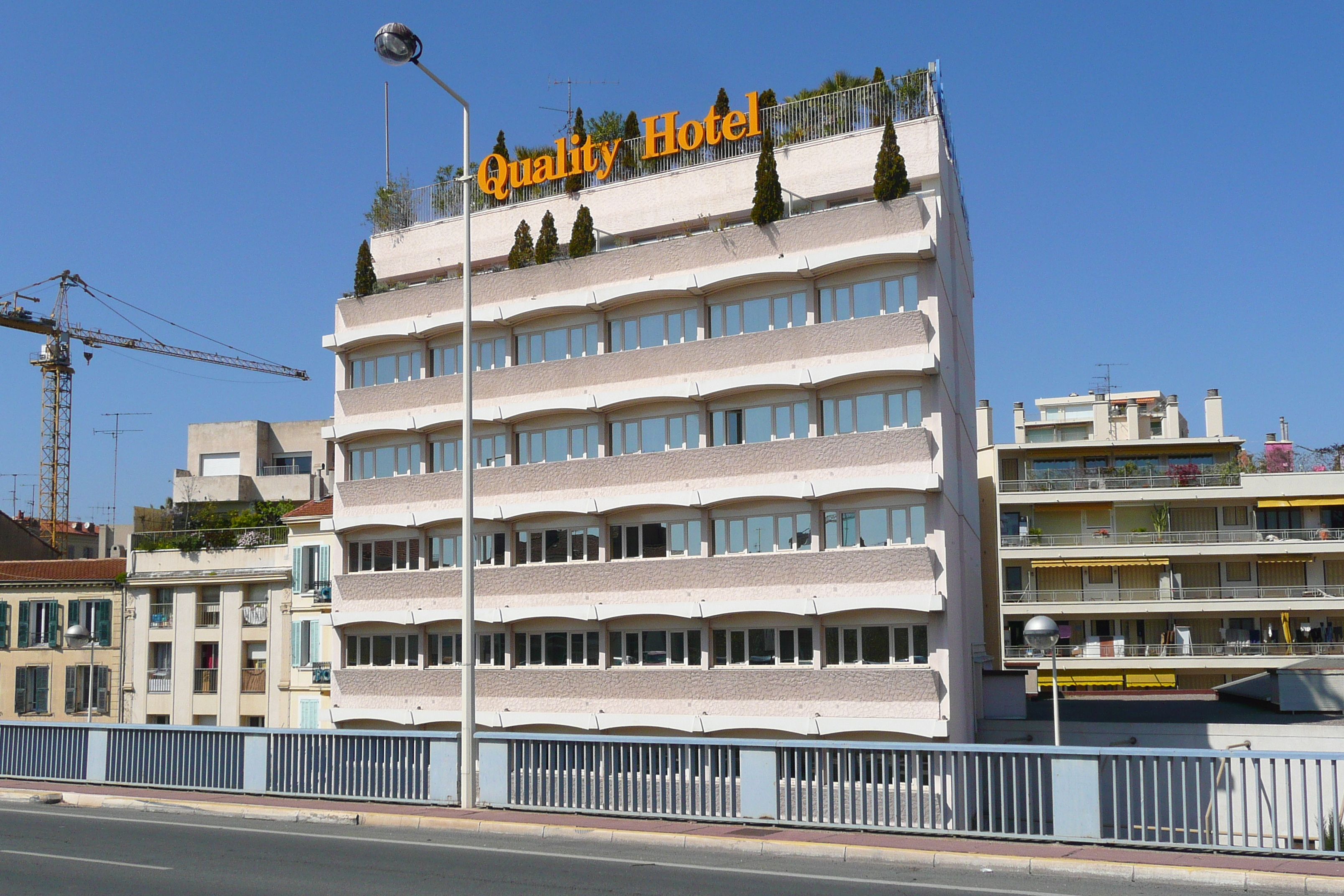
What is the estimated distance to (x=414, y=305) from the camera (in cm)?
4222

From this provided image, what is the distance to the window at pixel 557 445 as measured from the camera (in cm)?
3891

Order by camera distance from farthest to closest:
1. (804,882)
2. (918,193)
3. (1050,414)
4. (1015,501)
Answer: (1050,414), (1015,501), (918,193), (804,882)

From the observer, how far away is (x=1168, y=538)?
65.1 meters

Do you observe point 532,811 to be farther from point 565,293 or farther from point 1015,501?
point 1015,501

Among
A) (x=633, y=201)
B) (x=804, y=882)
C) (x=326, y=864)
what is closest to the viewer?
(x=804, y=882)

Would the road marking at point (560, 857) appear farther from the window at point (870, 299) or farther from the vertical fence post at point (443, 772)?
the window at point (870, 299)

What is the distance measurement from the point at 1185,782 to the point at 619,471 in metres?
25.1

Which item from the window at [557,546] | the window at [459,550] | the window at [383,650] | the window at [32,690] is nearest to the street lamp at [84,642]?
the window at [32,690]

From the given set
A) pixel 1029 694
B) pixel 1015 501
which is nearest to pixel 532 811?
pixel 1029 694

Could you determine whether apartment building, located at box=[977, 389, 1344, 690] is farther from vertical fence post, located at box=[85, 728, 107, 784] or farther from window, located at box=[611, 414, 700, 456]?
vertical fence post, located at box=[85, 728, 107, 784]

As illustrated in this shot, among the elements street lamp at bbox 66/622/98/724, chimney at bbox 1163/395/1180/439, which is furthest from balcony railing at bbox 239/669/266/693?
chimney at bbox 1163/395/1180/439

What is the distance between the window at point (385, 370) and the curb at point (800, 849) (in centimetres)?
2256

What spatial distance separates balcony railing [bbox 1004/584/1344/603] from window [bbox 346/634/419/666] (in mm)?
36182

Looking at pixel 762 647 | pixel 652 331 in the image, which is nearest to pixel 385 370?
pixel 652 331
